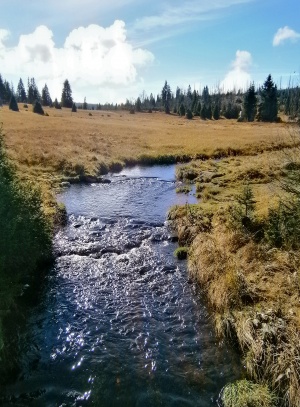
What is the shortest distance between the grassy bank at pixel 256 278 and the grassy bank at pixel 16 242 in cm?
712

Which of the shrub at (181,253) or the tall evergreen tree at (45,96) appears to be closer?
the shrub at (181,253)

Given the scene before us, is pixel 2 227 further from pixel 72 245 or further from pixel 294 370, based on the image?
pixel 294 370

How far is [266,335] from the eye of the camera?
980 cm

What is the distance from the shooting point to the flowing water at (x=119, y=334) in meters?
9.22

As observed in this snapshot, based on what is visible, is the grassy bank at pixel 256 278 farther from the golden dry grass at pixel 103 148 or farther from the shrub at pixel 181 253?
the golden dry grass at pixel 103 148

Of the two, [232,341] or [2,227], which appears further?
[2,227]

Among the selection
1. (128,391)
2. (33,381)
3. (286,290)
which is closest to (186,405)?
(128,391)

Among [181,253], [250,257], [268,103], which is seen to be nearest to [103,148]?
[181,253]

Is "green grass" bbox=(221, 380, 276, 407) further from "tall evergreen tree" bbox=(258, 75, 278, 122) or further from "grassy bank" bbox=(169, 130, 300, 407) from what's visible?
"tall evergreen tree" bbox=(258, 75, 278, 122)

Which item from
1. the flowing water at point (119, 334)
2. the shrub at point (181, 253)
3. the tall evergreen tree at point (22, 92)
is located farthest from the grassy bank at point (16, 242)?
the tall evergreen tree at point (22, 92)

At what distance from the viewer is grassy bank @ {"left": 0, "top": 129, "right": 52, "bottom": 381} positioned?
11118 millimetres

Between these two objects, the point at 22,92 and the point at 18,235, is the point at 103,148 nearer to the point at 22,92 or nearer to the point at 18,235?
the point at 18,235

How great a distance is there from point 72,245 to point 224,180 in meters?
18.0

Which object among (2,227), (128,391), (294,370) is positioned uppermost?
(2,227)
